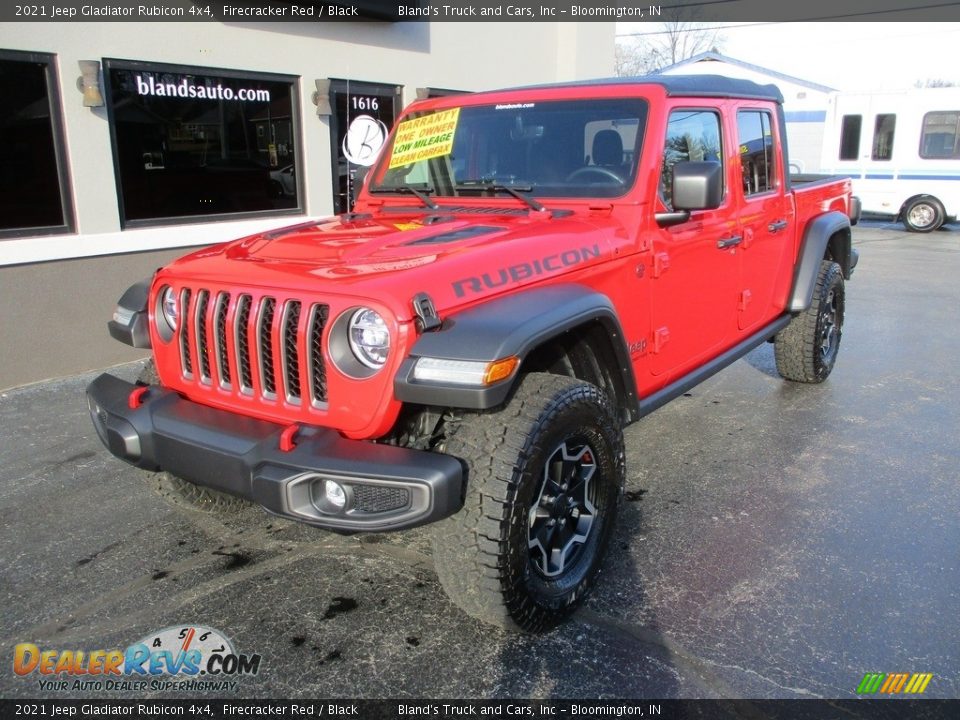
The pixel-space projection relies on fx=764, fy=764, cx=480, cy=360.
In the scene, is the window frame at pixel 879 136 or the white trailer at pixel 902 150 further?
the window frame at pixel 879 136

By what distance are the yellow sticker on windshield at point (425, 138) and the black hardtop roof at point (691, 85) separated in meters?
0.42

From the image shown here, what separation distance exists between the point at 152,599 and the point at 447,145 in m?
2.43

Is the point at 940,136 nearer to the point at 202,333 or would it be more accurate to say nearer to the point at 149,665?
the point at 202,333

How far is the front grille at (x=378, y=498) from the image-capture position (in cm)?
224

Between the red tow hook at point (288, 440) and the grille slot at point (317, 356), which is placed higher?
the grille slot at point (317, 356)

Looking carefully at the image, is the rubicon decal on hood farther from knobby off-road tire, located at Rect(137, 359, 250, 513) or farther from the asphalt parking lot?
knobby off-road tire, located at Rect(137, 359, 250, 513)

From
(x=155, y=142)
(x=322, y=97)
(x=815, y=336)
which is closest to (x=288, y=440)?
(x=815, y=336)

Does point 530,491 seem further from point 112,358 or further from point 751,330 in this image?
point 112,358

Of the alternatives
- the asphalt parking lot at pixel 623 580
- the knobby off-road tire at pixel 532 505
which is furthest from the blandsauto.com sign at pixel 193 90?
the knobby off-road tire at pixel 532 505

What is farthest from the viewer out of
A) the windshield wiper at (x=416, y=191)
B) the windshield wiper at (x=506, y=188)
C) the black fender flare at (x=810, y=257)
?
the black fender flare at (x=810, y=257)

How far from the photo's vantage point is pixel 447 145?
3.80 metres

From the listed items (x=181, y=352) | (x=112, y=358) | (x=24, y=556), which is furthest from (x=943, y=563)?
(x=112, y=358)

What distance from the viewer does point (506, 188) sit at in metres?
3.48

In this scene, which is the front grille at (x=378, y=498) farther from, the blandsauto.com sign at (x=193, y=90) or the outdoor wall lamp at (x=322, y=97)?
the outdoor wall lamp at (x=322, y=97)
